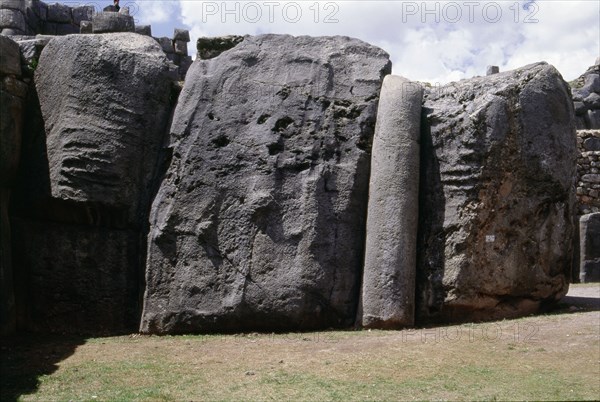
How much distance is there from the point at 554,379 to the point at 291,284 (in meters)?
3.67

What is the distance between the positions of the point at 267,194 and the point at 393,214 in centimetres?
162

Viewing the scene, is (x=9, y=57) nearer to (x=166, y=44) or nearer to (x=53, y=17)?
(x=166, y=44)

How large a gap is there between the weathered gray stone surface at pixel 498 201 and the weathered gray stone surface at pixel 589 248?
5.88 m

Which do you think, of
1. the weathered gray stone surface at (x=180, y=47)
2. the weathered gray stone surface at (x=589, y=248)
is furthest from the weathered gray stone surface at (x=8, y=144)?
the weathered gray stone surface at (x=589, y=248)

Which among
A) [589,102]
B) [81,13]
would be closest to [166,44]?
[81,13]

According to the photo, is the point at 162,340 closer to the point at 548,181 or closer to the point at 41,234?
the point at 41,234

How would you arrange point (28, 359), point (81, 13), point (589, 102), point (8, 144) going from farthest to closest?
point (589, 102) < point (81, 13) < point (8, 144) < point (28, 359)

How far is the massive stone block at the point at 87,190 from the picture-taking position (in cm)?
1034

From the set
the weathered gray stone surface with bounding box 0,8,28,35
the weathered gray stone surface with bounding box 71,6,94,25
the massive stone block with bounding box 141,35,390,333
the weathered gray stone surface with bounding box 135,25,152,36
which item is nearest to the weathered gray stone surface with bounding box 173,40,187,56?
the weathered gray stone surface with bounding box 135,25,152,36

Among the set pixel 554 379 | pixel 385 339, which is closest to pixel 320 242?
pixel 385 339

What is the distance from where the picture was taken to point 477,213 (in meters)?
9.64

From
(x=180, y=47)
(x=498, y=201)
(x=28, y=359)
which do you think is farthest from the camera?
(x=180, y=47)

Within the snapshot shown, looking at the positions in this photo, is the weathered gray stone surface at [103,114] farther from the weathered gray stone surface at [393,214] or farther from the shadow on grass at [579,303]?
the shadow on grass at [579,303]

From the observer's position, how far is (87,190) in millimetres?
10297
